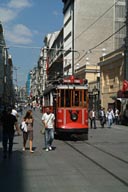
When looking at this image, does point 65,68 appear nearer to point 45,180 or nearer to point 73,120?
point 73,120

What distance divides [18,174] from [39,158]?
3.80 m

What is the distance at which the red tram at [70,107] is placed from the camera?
25391mm

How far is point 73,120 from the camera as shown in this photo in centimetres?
2548

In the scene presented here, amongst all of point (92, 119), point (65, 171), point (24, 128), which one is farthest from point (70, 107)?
point (92, 119)

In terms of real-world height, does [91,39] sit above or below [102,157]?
above

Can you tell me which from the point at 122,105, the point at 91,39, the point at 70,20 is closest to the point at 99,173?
the point at 122,105

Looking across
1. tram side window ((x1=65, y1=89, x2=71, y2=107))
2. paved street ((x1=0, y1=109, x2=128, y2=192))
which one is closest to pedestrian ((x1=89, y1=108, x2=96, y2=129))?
tram side window ((x1=65, y1=89, x2=71, y2=107))

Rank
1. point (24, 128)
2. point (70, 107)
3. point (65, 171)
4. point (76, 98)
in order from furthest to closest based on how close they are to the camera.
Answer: point (76, 98), point (70, 107), point (24, 128), point (65, 171)

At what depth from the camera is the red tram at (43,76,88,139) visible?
1000 inches

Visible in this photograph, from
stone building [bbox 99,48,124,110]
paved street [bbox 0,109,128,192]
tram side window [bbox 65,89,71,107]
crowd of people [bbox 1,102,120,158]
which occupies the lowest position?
paved street [bbox 0,109,128,192]

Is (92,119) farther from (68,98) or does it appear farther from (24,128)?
(24,128)

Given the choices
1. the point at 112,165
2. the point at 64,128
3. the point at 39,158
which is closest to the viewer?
the point at 112,165

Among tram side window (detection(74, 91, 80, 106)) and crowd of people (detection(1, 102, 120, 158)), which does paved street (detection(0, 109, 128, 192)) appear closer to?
crowd of people (detection(1, 102, 120, 158))

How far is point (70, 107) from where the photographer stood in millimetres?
25531
